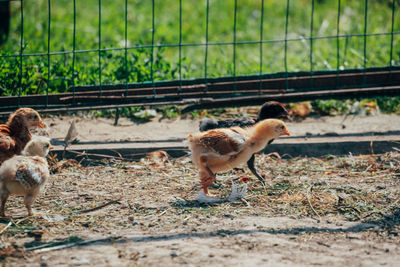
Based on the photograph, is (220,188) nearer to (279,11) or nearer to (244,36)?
(244,36)

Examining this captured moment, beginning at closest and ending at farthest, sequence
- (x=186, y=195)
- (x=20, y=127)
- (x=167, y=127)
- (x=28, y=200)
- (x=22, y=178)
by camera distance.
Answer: (x=22, y=178) → (x=28, y=200) → (x=186, y=195) → (x=20, y=127) → (x=167, y=127)

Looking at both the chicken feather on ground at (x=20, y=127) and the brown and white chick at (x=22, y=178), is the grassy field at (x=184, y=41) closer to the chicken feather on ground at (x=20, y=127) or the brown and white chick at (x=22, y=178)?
the chicken feather on ground at (x=20, y=127)

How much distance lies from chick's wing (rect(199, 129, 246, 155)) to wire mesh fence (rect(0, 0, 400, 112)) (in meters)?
1.62

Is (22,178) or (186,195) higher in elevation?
(22,178)

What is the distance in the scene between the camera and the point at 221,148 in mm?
5332

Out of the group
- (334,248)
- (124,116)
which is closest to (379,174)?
(334,248)

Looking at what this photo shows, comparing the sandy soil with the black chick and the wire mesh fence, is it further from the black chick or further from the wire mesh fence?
the black chick

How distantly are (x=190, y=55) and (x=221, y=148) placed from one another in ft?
17.5

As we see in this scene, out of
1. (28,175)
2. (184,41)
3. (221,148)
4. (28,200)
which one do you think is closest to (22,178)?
(28,175)

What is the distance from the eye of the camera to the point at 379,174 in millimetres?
6074

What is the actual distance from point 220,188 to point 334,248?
1.75 m

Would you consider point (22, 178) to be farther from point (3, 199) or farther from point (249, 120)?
point (249, 120)

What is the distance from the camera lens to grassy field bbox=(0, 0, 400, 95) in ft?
25.9

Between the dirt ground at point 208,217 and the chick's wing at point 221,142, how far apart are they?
0.50 meters
